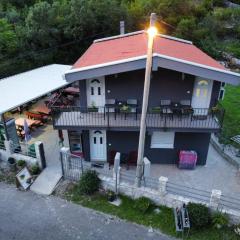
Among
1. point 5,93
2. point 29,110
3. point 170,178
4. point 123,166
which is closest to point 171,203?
point 170,178

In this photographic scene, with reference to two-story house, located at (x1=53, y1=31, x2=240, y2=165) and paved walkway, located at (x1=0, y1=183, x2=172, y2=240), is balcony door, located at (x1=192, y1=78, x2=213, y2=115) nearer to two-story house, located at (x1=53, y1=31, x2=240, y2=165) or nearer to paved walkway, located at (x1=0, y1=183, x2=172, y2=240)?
two-story house, located at (x1=53, y1=31, x2=240, y2=165)

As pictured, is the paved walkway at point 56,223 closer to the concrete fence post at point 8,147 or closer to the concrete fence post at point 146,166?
the concrete fence post at point 146,166

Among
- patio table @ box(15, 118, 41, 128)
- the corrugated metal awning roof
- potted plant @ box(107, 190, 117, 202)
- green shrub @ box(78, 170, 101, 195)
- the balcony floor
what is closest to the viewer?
potted plant @ box(107, 190, 117, 202)

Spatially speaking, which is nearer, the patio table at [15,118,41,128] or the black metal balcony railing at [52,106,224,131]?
the black metal balcony railing at [52,106,224,131]

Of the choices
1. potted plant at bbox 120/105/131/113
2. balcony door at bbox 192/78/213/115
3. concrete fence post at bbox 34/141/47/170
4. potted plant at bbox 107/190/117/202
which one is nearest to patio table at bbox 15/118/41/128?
concrete fence post at bbox 34/141/47/170

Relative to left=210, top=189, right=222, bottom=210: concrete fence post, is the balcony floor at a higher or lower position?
higher

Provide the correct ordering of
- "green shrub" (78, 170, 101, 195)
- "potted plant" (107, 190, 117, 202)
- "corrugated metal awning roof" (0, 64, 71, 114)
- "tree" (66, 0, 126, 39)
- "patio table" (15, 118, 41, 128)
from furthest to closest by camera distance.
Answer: "tree" (66, 0, 126, 39)
"patio table" (15, 118, 41, 128)
"corrugated metal awning roof" (0, 64, 71, 114)
"green shrub" (78, 170, 101, 195)
"potted plant" (107, 190, 117, 202)

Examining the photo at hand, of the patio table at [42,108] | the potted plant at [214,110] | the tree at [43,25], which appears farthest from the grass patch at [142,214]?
the tree at [43,25]
